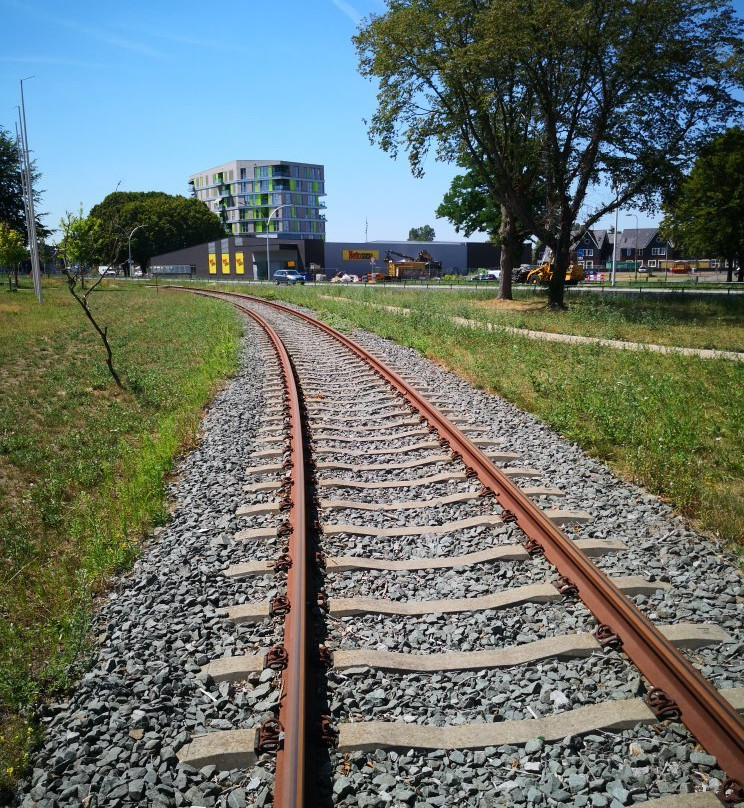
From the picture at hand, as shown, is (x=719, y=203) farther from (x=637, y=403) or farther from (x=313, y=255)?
(x=637, y=403)

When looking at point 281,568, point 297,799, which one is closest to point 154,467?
point 281,568

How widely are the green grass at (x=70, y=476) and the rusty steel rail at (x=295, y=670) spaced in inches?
49.3

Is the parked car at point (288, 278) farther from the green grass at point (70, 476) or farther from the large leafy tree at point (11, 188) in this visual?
the green grass at point (70, 476)

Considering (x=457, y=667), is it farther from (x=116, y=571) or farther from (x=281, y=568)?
(x=116, y=571)

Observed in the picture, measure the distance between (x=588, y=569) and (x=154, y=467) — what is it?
15.8 ft

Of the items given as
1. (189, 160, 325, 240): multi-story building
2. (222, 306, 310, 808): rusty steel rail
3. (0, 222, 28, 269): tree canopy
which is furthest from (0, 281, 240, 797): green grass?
(189, 160, 325, 240): multi-story building

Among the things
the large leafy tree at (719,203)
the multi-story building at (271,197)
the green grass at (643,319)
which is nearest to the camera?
the green grass at (643,319)

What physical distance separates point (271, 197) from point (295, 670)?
14458 centimetres

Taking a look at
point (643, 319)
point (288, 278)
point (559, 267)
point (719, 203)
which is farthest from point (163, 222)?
point (643, 319)

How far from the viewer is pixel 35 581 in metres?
5.55

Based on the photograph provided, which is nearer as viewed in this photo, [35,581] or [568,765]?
[568,765]

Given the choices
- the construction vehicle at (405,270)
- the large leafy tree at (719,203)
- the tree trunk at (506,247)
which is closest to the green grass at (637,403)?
the tree trunk at (506,247)

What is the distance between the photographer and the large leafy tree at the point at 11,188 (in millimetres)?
76375

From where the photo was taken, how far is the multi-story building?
138 meters
